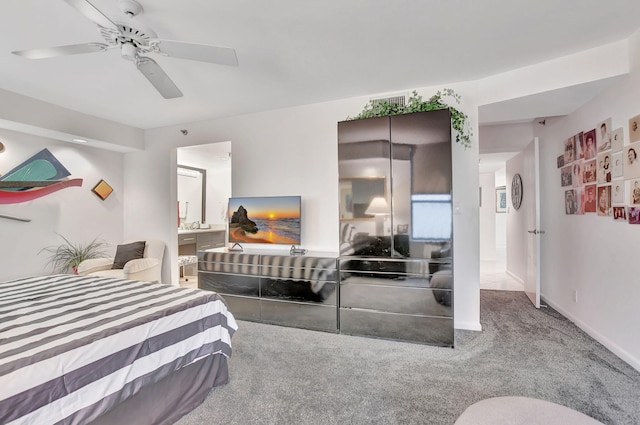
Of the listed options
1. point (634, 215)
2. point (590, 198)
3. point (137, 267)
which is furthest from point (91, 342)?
point (590, 198)

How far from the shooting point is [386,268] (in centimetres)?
299

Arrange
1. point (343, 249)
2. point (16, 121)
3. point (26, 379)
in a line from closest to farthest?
point (26, 379) → point (343, 249) → point (16, 121)

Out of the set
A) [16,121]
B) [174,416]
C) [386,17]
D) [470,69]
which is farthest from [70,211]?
[470,69]

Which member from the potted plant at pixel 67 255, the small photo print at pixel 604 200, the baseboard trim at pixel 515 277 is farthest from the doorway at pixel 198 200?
the baseboard trim at pixel 515 277

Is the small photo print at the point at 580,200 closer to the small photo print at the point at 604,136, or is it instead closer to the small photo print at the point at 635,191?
the small photo print at the point at 604,136

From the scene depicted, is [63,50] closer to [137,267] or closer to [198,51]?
[198,51]

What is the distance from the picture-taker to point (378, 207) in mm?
3094

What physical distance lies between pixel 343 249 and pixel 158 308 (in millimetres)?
1842

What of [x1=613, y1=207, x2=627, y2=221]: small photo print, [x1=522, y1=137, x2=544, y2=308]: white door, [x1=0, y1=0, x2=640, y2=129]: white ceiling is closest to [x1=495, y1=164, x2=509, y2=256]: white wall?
[x1=522, y1=137, x2=544, y2=308]: white door

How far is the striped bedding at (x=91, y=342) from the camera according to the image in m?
1.21

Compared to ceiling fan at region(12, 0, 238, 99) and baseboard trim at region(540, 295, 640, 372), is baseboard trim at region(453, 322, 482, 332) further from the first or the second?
ceiling fan at region(12, 0, 238, 99)

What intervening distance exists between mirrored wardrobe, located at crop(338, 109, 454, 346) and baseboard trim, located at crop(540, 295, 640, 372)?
51.4 inches

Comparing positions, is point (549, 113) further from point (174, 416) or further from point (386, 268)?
point (174, 416)

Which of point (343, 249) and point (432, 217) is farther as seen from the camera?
point (343, 249)
